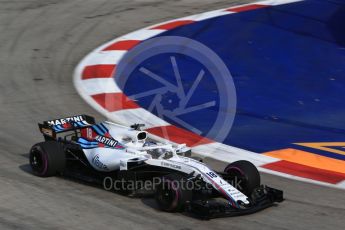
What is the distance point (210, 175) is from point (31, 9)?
11.1 meters

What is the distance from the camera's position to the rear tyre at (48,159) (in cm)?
856

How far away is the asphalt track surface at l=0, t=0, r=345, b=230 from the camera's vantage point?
7.35m

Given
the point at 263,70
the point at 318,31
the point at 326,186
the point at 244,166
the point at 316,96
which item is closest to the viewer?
the point at 244,166

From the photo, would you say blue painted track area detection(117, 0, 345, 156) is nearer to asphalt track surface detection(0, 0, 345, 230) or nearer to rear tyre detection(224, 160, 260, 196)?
asphalt track surface detection(0, 0, 345, 230)

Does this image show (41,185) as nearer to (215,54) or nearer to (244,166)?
(244,166)

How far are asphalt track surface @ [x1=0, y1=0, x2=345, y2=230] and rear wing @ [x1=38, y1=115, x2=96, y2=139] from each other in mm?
560

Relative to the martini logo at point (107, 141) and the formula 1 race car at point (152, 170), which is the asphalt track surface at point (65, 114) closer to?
the formula 1 race car at point (152, 170)

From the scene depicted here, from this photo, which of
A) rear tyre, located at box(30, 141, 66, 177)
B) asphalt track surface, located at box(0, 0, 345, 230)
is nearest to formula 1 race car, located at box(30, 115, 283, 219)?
rear tyre, located at box(30, 141, 66, 177)

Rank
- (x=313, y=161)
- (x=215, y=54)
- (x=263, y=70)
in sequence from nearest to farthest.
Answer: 1. (x=313, y=161)
2. (x=263, y=70)
3. (x=215, y=54)

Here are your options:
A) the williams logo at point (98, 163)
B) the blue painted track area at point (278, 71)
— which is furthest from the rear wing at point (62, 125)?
the blue painted track area at point (278, 71)

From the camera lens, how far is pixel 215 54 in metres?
14.4

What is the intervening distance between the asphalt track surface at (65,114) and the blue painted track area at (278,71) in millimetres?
1401

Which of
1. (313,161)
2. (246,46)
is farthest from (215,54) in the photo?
(313,161)

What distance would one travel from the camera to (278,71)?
13.3 meters
